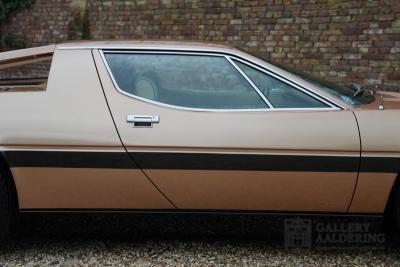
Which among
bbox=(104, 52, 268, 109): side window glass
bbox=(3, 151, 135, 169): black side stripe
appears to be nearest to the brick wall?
bbox=(104, 52, 268, 109): side window glass

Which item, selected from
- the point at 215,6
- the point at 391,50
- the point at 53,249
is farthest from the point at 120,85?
the point at 215,6

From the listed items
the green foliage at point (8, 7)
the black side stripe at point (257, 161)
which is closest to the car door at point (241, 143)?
the black side stripe at point (257, 161)

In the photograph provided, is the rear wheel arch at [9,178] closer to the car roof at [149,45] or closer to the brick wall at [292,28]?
the car roof at [149,45]

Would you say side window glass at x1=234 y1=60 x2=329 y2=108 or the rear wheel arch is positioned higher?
side window glass at x1=234 y1=60 x2=329 y2=108

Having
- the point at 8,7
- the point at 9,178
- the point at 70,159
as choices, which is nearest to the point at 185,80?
the point at 70,159

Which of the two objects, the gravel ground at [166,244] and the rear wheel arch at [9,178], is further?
the gravel ground at [166,244]

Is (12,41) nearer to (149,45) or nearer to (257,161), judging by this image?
(149,45)

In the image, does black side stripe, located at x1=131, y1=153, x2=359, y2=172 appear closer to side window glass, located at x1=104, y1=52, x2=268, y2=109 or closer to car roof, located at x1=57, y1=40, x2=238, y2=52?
side window glass, located at x1=104, y1=52, x2=268, y2=109

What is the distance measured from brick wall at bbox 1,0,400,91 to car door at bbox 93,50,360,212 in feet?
13.9

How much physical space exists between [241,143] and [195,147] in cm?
27

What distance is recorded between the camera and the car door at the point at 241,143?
9.13ft

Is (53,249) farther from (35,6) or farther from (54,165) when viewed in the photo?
(35,6)

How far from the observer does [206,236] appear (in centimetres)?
326

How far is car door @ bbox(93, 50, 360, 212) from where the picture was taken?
2.78m
